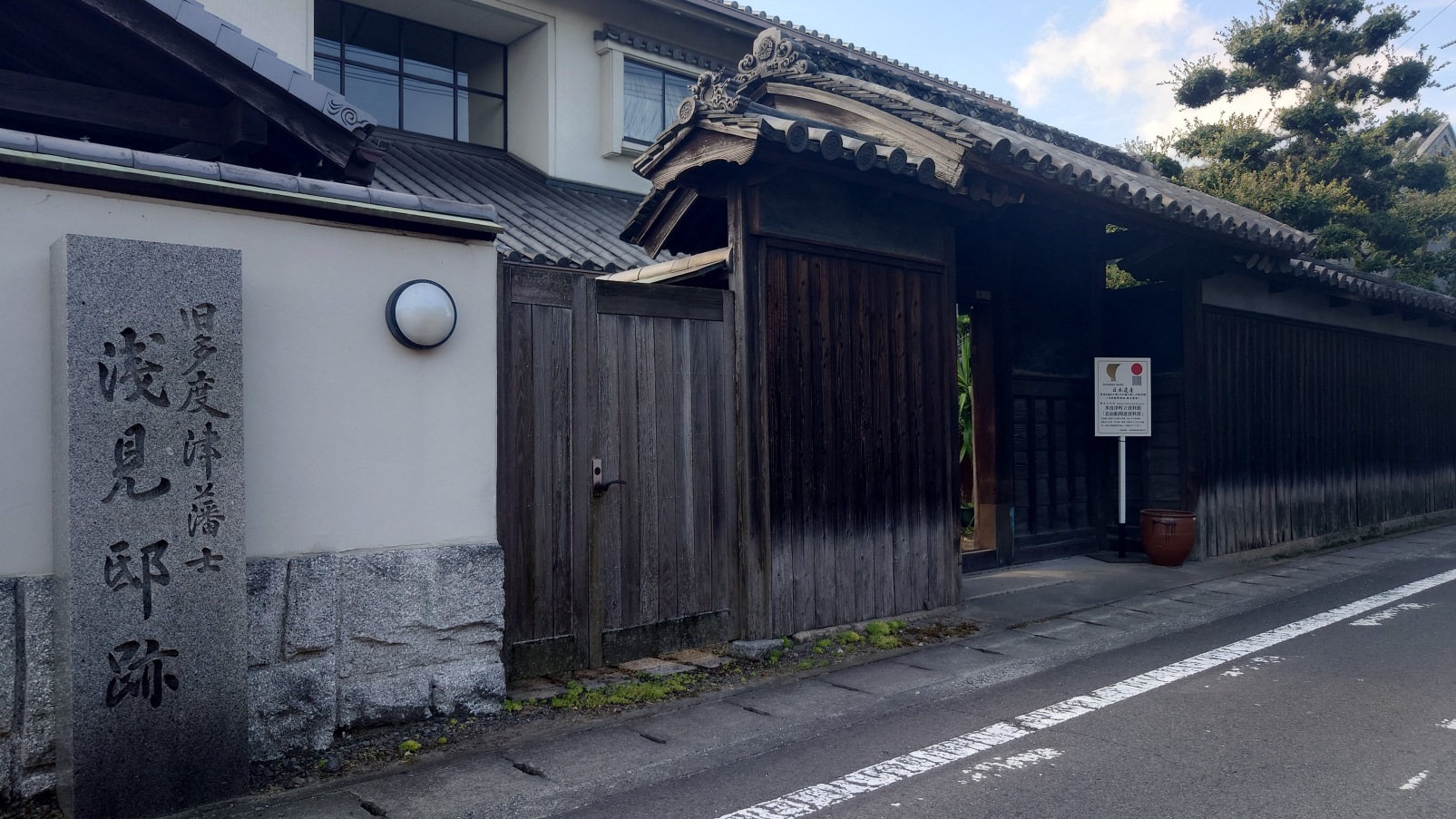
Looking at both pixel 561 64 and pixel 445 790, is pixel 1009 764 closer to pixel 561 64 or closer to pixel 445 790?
pixel 445 790

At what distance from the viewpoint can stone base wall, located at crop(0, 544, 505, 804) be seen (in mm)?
3957

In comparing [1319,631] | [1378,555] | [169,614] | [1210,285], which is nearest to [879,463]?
[1319,631]

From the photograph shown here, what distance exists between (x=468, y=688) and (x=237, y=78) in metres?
4.27

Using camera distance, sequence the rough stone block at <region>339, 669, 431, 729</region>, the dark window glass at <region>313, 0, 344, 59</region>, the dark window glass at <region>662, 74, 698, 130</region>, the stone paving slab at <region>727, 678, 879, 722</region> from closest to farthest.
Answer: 1. the rough stone block at <region>339, 669, 431, 729</region>
2. the stone paving slab at <region>727, 678, 879, 722</region>
3. the dark window glass at <region>313, 0, 344, 59</region>
4. the dark window glass at <region>662, 74, 698, 130</region>

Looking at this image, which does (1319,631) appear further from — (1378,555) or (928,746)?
(1378,555)

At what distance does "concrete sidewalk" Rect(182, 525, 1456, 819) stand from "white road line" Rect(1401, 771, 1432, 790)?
2219mm

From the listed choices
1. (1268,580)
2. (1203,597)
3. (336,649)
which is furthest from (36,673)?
(1268,580)

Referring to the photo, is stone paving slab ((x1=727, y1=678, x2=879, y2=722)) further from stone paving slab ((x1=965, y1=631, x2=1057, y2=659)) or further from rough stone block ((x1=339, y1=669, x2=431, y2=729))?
rough stone block ((x1=339, y1=669, x2=431, y2=729))

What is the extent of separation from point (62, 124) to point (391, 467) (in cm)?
371

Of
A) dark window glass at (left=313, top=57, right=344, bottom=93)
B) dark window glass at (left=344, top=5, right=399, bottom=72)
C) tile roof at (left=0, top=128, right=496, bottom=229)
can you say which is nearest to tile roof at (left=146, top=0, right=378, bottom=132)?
tile roof at (left=0, top=128, right=496, bottom=229)

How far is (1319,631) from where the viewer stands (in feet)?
24.2

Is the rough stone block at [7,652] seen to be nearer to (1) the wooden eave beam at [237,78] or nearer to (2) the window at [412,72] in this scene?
(1) the wooden eave beam at [237,78]

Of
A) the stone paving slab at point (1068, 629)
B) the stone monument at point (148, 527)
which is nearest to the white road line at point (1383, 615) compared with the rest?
the stone paving slab at point (1068, 629)

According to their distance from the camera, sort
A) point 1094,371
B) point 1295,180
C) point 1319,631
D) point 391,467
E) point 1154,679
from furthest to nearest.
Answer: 1. point 1295,180
2. point 1094,371
3. point 1319,631
4. point 1154,679
5. point 391,467
